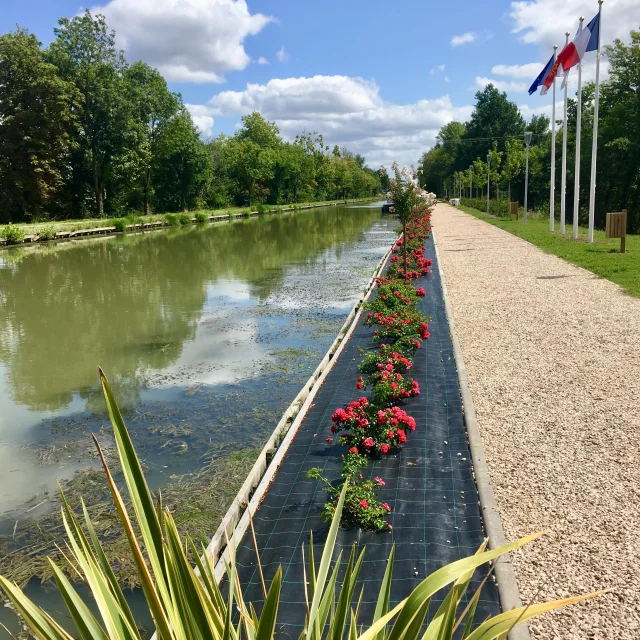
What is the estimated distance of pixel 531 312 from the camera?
10.6 m

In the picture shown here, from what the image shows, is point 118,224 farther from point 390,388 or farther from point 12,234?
point 390,388

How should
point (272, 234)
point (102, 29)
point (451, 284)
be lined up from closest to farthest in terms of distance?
point (451, 284), point (272, 234), point (102, 29)

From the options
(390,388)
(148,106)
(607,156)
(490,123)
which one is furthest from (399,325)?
(490,123)

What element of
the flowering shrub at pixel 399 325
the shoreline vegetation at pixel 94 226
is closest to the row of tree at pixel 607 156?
the flowering shrub at pixel 399 325

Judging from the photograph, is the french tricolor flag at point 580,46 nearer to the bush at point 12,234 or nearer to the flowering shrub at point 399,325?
the flowering shrub at point 399,325

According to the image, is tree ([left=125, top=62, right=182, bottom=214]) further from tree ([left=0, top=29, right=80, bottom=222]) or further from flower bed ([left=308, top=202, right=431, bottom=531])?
flower bed ([left=308, top=202, right=431, bottom=531])

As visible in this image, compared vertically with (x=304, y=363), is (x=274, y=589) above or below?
above

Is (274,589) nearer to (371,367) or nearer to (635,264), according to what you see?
(371,367)

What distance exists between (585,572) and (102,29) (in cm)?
4986

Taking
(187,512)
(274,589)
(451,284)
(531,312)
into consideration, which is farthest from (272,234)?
(274,589)

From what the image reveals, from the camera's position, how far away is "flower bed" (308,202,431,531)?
4203 millimetres

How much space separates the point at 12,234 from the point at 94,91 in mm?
17206

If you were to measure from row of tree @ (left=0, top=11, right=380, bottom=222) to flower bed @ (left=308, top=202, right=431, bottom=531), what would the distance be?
36.2 meters

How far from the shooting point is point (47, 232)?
32.8m
